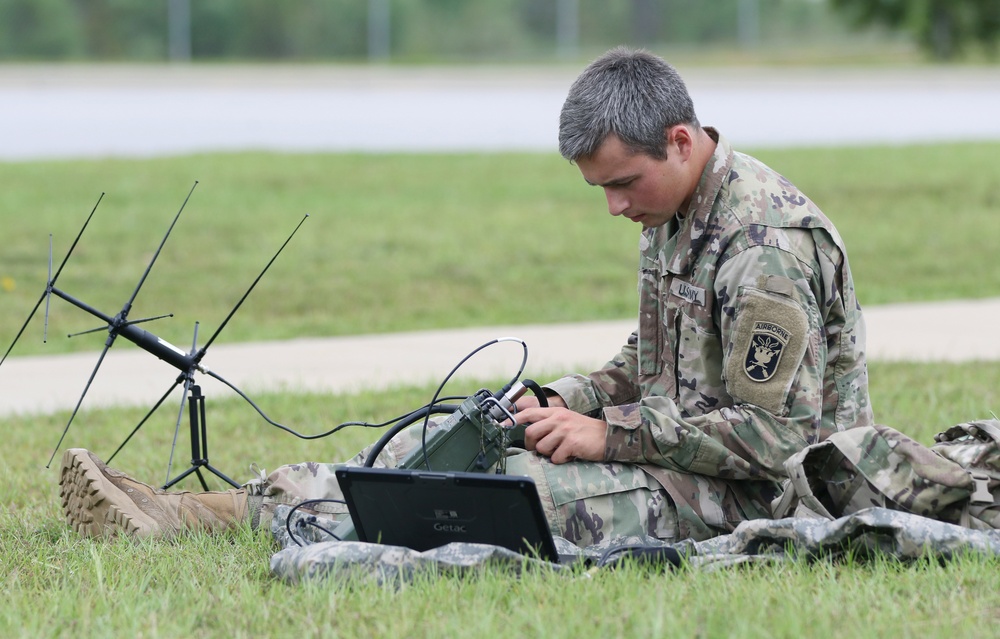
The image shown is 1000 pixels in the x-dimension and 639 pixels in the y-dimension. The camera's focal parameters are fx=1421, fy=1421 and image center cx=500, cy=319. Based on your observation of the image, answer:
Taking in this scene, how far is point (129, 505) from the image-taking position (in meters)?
4.09

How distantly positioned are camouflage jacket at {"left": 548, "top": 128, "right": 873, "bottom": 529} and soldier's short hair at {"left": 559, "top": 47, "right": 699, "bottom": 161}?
0.22 metres

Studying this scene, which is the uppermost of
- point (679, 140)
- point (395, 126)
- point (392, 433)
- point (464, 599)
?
point (395, 126)

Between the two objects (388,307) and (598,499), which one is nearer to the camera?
(598,499)

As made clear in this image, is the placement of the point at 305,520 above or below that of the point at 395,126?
below

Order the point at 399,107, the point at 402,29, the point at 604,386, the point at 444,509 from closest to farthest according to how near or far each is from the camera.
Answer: the point at 444,509
the point at 604,386
the point at 399,107
the point at 402,29

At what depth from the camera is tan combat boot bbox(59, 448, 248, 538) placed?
4039 millimetres

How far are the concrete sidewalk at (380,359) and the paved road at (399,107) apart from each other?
10.2m

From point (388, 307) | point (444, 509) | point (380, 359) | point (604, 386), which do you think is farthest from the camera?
point (388, 307)

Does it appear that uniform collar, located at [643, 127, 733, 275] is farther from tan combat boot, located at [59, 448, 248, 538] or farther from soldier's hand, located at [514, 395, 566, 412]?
tan combat boot, located at [59, 448, 248, 538]

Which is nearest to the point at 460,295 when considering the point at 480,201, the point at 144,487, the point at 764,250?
the point at 480,201

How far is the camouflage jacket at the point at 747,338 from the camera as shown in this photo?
3.57 m

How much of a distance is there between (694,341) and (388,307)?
6.14m

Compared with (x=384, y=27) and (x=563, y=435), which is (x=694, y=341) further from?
(x=384, y=27)


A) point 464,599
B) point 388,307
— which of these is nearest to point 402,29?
point 388,307
